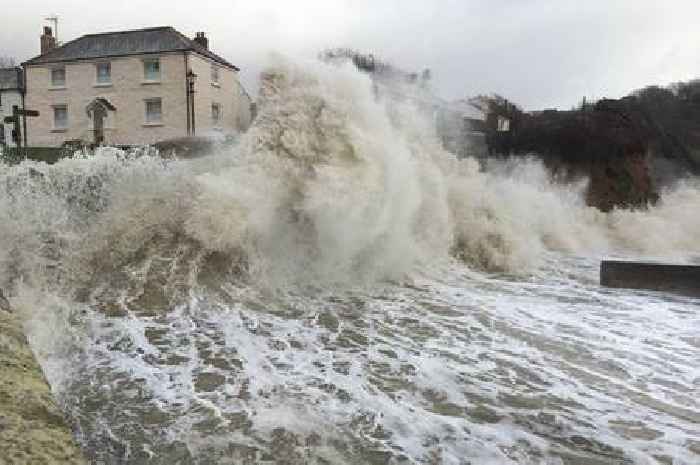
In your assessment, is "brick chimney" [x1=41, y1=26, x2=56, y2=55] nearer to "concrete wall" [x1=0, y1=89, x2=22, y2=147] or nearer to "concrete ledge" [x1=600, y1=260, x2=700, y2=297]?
"concrete wall" [x1=0, y1=89, x2=22, y2=147]

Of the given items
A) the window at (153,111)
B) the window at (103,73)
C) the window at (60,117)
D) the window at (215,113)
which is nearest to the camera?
the window at (153,111)

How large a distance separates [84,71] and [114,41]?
6.85 feet

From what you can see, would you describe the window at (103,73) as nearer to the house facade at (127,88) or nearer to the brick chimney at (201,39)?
the house facade at (127,88)

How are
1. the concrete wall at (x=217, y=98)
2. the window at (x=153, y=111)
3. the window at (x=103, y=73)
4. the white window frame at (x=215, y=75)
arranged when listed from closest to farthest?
the concrete wall at (x=217, y=98) → the window at (x=153, y=111) → the window at (x=103, y=73) → the white window frame at (x=215, y=75)

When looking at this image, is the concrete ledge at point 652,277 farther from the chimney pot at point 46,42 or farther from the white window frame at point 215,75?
the chimney pot at point 46,42

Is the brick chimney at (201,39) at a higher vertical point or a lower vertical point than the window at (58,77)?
higher

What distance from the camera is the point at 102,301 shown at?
6.77 meters

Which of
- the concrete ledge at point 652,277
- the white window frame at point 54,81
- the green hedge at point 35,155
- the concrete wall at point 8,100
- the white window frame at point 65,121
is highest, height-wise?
the white window frame at point 54,81

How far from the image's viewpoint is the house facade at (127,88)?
102ft

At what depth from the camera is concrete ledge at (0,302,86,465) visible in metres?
2.11

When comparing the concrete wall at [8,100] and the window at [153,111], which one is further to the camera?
the concrete wall at [8,100]

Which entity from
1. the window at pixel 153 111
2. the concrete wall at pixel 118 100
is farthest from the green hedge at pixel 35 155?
the window at pixel 153 111

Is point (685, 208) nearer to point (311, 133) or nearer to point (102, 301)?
point (311, 133)

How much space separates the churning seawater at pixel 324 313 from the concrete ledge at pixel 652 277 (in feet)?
1.51
